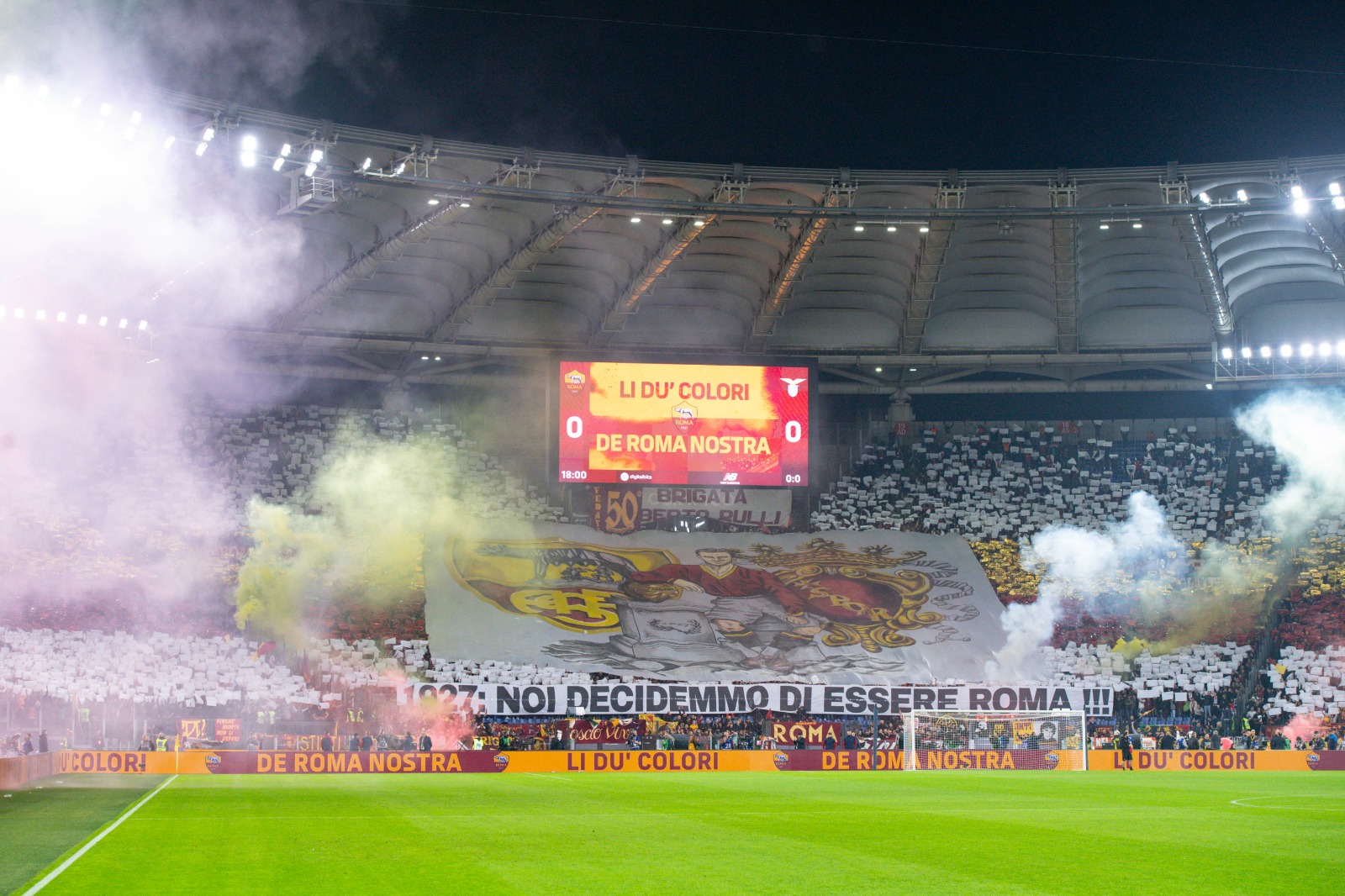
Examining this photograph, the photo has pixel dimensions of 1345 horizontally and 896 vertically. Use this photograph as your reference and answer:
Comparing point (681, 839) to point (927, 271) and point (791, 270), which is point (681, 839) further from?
point (927, 271)

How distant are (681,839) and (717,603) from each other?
29.3m

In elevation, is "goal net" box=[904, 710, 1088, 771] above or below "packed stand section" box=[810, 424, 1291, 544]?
below

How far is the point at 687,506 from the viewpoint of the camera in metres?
47.5

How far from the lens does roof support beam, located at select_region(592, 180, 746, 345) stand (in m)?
38.3

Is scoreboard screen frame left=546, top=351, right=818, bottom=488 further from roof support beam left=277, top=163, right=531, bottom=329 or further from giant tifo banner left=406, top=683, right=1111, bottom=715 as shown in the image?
giant tifo banner left=406, top=683, right=1111, bottom=715

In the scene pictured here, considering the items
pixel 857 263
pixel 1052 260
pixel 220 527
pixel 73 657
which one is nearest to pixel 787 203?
pixel 857 263

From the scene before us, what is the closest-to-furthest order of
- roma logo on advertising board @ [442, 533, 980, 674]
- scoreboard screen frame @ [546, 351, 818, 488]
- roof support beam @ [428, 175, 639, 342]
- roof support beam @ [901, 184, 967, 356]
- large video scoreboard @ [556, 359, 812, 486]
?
1. roof support beam @ [428, 175, 639, 342]
2. roof support beam @ [901, 184, 967, 356]
3. roma logo on advertising board @ [442, 533, 980, 674]
4. scoreboard screen frame @ [546, 351, 818, 488]
5. large video scoreboard @ [556, 359, 812, 486]

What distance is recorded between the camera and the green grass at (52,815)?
12.8 meters

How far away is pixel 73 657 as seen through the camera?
116 ft

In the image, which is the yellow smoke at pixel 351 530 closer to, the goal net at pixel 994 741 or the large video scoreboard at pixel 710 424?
the large video scoreboard at pixel 710 424

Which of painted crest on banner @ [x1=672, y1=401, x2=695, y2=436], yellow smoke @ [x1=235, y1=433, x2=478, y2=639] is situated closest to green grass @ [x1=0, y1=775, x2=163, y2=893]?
yellow smoke @ [x1=235, y1=433, x2=478, y2=639]

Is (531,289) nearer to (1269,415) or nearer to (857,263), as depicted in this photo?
(857,263)

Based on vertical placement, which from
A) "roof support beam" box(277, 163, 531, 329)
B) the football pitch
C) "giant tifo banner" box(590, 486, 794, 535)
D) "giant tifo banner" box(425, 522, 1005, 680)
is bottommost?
the football pitch

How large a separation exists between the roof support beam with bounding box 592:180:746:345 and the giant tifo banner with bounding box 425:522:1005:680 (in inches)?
303
